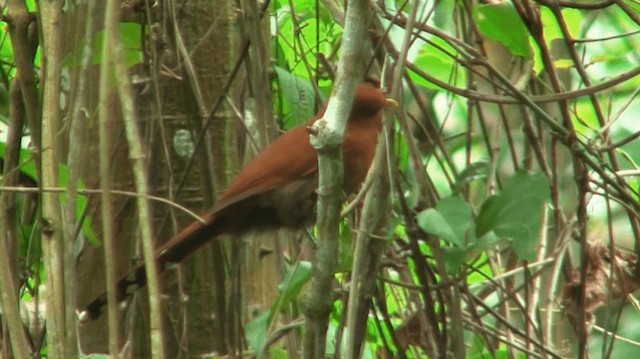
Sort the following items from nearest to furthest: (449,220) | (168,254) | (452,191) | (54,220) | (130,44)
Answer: (54,220) → (449,220) → (130,44) → (452,191) → (168,254)

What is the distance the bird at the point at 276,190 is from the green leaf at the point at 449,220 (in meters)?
0.47

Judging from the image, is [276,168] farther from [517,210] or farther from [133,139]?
[133,139]

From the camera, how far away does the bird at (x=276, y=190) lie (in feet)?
8.34

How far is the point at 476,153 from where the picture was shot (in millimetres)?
4824

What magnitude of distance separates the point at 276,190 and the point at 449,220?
3.23ft

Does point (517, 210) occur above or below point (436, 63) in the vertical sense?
below

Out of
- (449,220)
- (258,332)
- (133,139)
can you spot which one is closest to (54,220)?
(133,139)

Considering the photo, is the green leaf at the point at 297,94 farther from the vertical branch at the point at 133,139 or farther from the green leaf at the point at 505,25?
the vertical branch at the point at 133,139

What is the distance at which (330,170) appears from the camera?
64.9 inches

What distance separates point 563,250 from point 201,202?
0.97m

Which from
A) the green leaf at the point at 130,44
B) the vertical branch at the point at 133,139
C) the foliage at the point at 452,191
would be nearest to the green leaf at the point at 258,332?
the foliage at the point at 452,191

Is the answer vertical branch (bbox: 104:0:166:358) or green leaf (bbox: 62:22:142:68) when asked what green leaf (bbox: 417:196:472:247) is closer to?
green leaf (bbox: 62:22:142:68)

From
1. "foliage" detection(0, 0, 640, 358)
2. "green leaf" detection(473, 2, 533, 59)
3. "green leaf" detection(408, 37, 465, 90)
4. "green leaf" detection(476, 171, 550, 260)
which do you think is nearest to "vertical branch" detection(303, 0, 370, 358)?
"foliage" detection(0, 0, 640, 358)

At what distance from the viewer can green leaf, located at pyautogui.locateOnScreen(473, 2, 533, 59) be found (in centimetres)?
233
